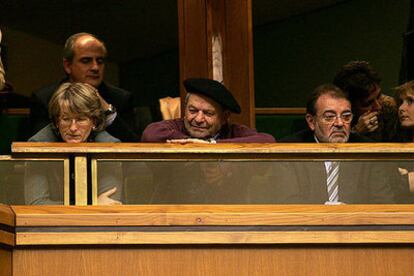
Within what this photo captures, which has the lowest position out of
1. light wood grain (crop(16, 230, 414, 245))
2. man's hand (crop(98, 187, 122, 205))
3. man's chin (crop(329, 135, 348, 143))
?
light wood grain (crop(16, 230, 414, 245))

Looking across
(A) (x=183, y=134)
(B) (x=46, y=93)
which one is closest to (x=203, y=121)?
(A) (x=183, y=134)

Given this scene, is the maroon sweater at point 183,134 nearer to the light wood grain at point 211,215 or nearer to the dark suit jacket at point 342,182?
the dark suit jacket at point 342,182

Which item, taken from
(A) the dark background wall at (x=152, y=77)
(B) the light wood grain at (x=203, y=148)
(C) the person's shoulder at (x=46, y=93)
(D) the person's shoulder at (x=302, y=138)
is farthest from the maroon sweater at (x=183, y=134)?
(A) the dark background wall at (x=152, y=77)

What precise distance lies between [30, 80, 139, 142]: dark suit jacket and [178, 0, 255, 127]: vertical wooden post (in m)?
0.41

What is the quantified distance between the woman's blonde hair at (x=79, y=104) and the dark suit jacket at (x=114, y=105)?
15.3 inches

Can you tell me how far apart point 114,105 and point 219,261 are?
153 centimetres

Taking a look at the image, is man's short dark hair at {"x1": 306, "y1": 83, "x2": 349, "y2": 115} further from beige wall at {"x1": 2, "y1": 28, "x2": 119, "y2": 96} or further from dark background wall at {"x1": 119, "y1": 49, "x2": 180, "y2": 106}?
beige wall at {"x1": 2, "y1": 28, "x2": 119, "y2": 96}

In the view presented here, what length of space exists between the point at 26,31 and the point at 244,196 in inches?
88.8

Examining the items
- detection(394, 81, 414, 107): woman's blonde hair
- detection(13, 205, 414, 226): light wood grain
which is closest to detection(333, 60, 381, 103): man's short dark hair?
detection(394, 81, 414, 107): woman's blonde hair

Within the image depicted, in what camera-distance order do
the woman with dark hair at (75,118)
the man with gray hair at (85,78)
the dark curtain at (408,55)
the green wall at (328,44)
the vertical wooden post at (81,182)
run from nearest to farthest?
1. the vertical wooden post at (81,182)
2. the woman with dark hair at (75,118)
3. the man with gray hair at (85,78)
4. the dark curtain at (408,55)
5. the green wall at (328,44)

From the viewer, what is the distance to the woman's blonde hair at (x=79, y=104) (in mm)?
4000

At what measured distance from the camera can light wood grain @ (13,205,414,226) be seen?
10.6 feet

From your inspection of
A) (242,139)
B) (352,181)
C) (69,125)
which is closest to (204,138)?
(242,139)

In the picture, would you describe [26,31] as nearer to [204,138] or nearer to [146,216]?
[204,138]
